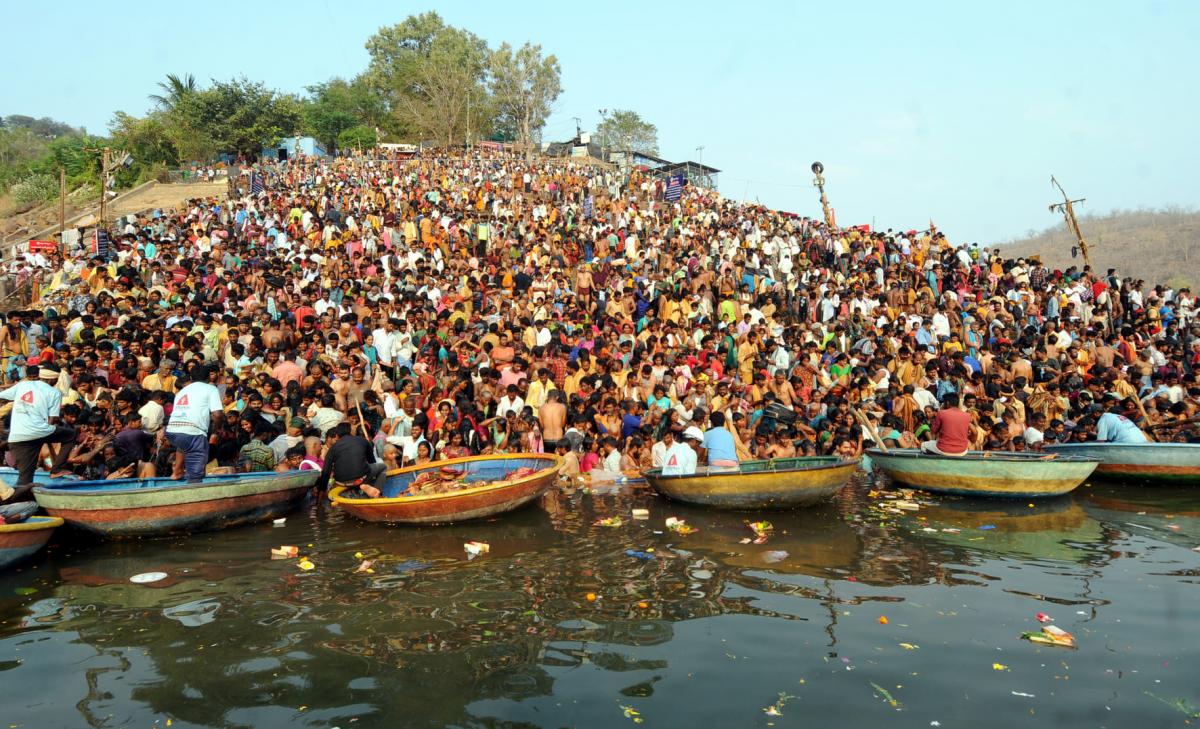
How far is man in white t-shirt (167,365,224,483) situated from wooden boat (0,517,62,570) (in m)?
1.57

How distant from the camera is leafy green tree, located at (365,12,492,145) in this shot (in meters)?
55.7

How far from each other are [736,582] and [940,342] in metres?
10.9

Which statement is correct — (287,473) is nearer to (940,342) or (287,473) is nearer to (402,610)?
(402,610)

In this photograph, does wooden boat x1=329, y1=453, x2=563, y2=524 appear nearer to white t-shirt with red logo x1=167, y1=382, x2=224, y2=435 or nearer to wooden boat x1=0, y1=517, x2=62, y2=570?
white t-shirt with red logo x1=167, y1=382, x2=224, y2=435

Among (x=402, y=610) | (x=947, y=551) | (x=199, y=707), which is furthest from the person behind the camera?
(x=947, y=551)

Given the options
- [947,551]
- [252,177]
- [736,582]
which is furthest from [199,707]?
[252,177]

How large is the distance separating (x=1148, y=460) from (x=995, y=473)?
2.80 metres

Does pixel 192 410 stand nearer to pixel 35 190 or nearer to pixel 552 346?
pixel 552 346

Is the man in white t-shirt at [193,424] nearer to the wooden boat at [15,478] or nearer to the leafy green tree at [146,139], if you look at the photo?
the wooden boat at [15,478]

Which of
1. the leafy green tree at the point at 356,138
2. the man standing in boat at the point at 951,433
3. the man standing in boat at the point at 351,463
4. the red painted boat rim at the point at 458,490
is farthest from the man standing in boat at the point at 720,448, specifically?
the leafy green tree at the point at 356,138

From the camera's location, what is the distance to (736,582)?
773cm

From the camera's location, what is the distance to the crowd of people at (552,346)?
11422 millimetres

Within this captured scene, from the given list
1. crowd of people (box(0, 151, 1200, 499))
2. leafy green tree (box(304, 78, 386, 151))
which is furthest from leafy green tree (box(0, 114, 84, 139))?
crowd of people (box(0, 151, 1200, 499))

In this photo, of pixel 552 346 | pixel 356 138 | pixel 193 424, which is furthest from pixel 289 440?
pixel 356 138
